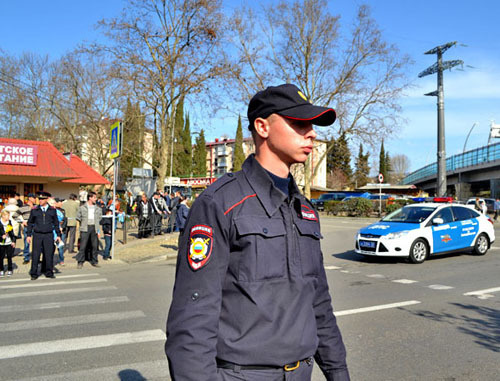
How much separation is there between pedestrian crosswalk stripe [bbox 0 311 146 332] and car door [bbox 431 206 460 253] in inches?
337

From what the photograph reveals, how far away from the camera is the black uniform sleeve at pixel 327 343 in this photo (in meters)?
2.00

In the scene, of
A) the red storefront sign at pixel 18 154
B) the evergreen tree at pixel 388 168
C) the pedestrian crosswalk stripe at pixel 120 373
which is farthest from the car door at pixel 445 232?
the evergreen tree at pixel 388 168

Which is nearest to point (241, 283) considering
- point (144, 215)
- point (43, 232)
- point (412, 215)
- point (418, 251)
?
point (43, 232)

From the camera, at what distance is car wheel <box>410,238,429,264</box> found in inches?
A: 454

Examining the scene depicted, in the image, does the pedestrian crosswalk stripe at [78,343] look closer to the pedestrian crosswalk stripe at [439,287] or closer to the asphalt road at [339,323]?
the asphalt road at [339,323]

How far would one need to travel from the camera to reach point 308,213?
199 cm

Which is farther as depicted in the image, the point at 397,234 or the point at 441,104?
the point at 441,104

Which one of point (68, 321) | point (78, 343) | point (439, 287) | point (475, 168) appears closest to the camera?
point (78, 343)

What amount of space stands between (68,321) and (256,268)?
217 inches

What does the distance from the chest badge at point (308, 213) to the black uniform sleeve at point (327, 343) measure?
9.4 inches

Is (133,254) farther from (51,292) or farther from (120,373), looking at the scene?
(120,373)

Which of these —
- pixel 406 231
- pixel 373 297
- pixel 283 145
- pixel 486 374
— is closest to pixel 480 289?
pixel 373 297

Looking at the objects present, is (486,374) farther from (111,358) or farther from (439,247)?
(439,247)

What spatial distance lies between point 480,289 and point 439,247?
3.77m
